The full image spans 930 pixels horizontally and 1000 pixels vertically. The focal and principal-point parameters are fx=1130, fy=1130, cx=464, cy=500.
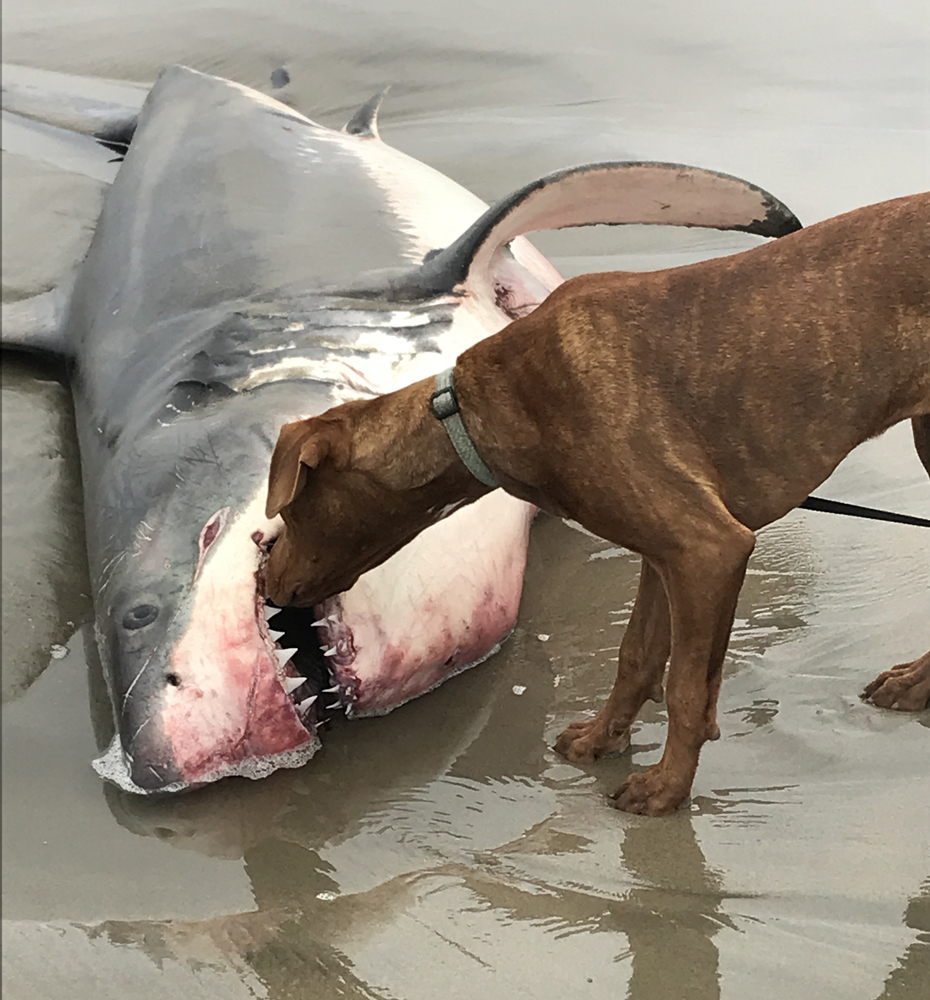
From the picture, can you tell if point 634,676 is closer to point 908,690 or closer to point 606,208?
point 908,690

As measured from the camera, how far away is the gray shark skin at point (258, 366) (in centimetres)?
239

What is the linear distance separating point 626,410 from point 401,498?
1.63 ft

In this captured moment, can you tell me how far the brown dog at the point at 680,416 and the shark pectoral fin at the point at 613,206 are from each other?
119 centimetres

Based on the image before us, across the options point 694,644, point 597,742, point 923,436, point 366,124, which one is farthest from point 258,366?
point 366,124

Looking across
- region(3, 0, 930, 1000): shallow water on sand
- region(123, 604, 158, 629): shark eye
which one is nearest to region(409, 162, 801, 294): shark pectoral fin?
region(3, 0, 930, 1000): shallow water on sand

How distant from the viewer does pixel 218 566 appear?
247 centimetres

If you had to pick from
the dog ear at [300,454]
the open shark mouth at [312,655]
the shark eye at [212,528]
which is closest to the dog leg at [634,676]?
the open shark mouth at [312,655]

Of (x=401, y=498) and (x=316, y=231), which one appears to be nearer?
(x=401, y=498)

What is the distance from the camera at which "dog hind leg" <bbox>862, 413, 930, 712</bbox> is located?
2.60m

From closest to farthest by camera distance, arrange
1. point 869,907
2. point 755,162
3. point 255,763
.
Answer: point 869,907 < point 255,763 < point 755,162

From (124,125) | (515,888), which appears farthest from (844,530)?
(124,125)

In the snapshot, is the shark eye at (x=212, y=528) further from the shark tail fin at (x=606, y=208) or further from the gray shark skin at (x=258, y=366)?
the shark tail fin at (x=606, y=208)

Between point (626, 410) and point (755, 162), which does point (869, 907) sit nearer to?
point (626, 410)

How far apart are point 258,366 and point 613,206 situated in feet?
4.41
